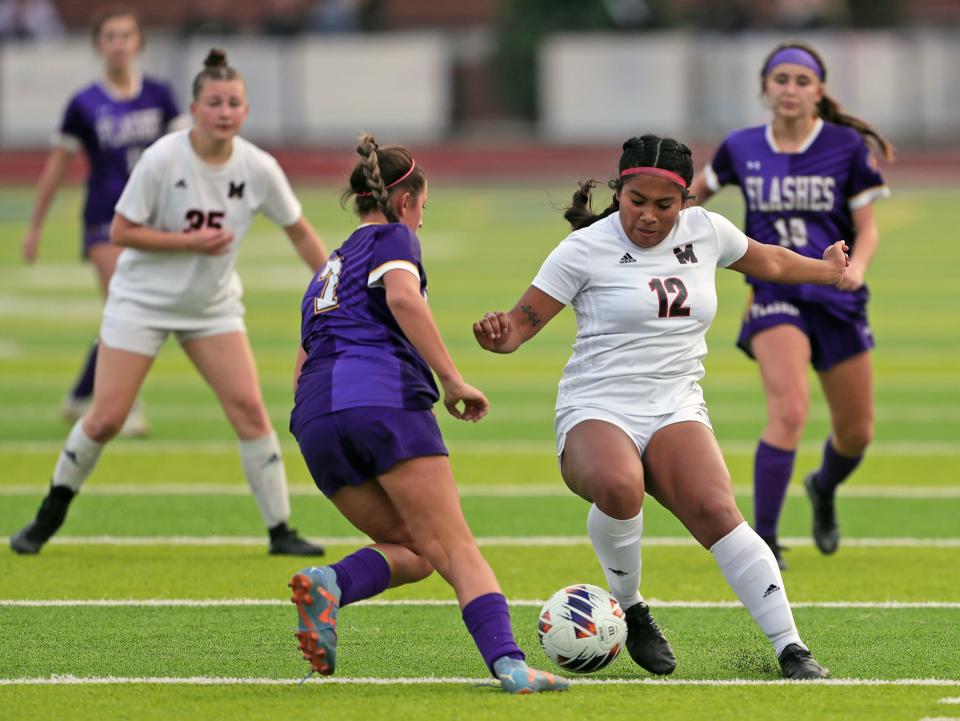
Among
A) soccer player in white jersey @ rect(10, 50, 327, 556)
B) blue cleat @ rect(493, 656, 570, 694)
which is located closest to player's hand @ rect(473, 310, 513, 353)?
blue cleat @ rect(493, 656, 570, 694)

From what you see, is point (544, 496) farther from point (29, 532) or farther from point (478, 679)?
point (478, 679)

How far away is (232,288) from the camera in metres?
8.35

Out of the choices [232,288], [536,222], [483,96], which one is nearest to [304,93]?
[483,96]

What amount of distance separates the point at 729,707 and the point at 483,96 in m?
30.9

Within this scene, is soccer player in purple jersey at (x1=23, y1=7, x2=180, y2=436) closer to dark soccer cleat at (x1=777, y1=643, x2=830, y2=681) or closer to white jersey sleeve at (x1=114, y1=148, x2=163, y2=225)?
white jersey sleeve at (x1=114, y1=148, x2=163, y2=225)

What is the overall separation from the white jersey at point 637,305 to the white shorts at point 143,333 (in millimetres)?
2451

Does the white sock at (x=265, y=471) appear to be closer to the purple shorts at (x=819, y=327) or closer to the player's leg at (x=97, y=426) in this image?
the player's leg at (x=97, y=426)

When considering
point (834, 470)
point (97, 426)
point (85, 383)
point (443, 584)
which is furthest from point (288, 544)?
point (85, 383)

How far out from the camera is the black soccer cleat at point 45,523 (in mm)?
8188

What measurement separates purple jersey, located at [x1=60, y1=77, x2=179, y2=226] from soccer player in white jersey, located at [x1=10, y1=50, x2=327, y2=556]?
279 cm

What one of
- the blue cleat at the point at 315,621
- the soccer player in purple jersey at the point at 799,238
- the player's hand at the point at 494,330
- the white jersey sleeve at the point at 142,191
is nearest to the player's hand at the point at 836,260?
the player's hand at the point at 494,330

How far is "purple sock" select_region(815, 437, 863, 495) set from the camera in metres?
8.52

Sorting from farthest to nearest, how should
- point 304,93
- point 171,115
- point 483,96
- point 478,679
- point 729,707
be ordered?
1. point 483,96
2. point 304,93
3. point 171,115
4. point 478,679
5. point 729,707

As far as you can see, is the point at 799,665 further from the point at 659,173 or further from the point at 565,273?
the point at 659,173
